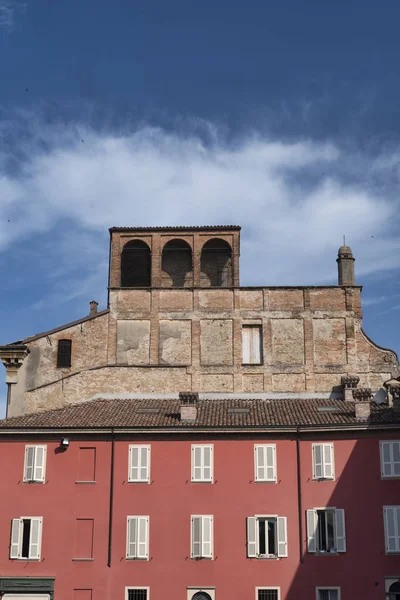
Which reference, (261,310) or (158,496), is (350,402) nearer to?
(261,310)

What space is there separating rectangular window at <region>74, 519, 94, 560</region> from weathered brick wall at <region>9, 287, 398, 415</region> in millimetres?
8224

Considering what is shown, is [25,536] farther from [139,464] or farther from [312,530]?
[312,530]

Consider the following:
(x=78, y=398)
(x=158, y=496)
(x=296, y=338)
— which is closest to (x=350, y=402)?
(x=296, y=338)

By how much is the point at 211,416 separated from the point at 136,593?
7663 millimetres

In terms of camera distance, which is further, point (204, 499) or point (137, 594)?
point (204, 499)

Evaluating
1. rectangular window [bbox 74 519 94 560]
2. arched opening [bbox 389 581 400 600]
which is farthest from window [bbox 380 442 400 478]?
rectangular window [bbox 74 519 94 560]

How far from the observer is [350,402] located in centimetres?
3678

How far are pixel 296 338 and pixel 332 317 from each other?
2.10m

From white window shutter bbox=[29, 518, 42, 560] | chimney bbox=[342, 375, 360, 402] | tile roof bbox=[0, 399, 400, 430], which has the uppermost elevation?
chimney bbox=[342, 375, 360, 402]

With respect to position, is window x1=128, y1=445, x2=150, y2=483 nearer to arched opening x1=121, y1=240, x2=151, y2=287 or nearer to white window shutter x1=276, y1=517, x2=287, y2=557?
white window shutter x1=276, y1=517, x2=287, y2=557

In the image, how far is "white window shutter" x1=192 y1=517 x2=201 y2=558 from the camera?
103ft

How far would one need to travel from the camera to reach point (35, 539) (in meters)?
31.6

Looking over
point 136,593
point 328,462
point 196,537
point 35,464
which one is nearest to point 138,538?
point 136,593

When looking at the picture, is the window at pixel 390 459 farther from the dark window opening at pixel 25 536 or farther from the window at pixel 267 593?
the dark window opening at pixel 25 536
